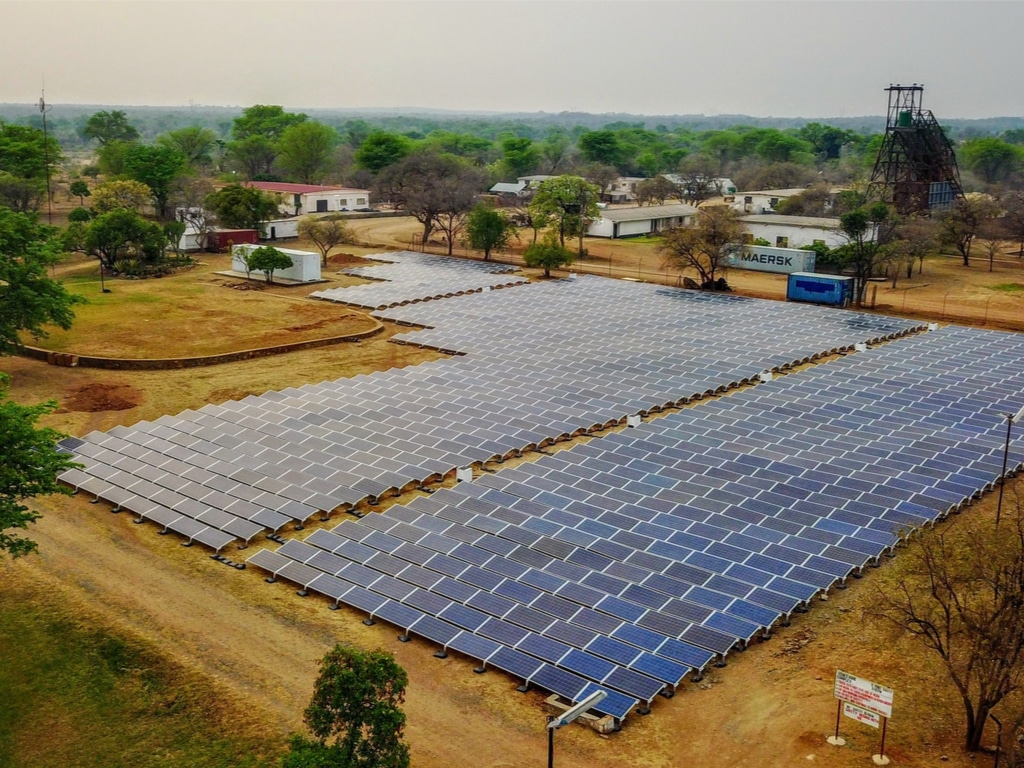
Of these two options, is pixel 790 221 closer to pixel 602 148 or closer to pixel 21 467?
pixel 602 148

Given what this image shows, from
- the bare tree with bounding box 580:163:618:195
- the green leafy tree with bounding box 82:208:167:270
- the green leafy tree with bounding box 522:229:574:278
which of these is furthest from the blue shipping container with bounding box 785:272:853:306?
the bare tree with bounding box 580:163:618:195

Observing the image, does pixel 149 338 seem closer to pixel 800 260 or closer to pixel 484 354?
pixel 484 354

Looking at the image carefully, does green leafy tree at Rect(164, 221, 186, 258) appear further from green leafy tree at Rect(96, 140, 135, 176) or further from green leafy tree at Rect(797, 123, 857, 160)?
green leafy tree at Rect(797, 123, 857, 160)

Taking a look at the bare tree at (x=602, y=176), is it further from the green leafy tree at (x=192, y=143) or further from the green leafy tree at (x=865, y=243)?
the green leafy tree at (x=192, y=143)

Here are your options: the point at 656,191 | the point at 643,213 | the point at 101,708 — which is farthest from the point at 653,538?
the point at 656,191

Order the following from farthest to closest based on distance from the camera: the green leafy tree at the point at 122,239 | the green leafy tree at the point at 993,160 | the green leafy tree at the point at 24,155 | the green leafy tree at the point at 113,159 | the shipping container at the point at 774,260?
the green leafy tree at the point at 993,160, the green leafy tree at the point at 113,159, the green leafy tree at the point at 24,155, the shipping container at the point at 774,260, the green leafy tree at the point at 122,239

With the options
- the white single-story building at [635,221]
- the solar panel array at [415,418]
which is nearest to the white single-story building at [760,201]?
the white single-story building at [635,221]

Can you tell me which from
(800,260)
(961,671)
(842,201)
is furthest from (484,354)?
(842,201)
